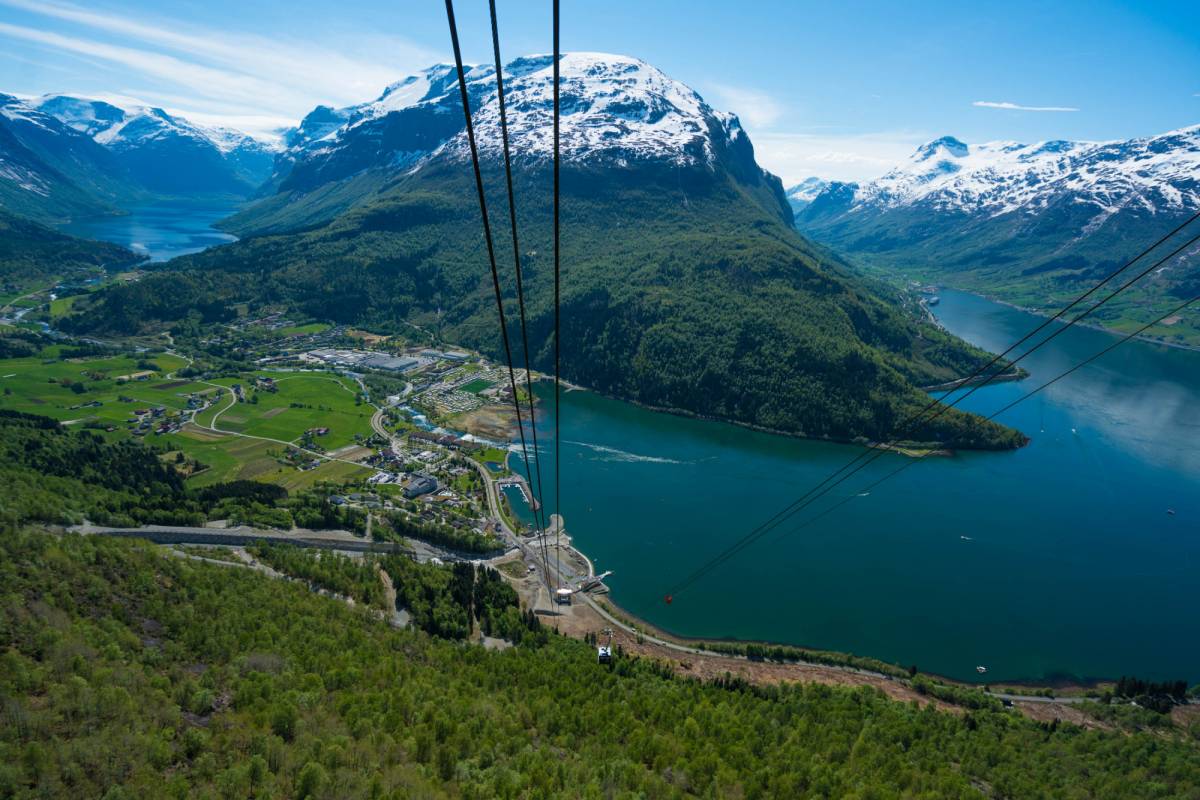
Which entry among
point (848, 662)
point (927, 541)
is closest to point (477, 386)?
point (927, 541)

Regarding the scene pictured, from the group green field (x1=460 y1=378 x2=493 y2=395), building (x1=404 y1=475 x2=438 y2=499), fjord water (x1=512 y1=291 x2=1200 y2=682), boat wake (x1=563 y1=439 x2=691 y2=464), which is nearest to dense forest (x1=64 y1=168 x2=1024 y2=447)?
fjord water (x1=512 y1=291 x2=1200 y2=682)

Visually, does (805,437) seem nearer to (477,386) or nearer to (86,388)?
(477,386)

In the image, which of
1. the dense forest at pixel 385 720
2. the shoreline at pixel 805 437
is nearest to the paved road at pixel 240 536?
the dense forest at pixel 385 720

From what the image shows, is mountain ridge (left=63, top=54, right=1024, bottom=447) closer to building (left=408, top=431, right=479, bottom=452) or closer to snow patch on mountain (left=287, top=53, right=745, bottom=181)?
snow patch on mountain (left=287, top=53, right=745, bottom=181)

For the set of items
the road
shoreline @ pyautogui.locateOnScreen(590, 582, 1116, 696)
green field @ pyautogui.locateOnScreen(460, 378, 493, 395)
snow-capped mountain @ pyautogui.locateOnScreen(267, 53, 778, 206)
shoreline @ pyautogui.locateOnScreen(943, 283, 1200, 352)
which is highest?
snow-capped mountain @ pyautogui.locateOnScreen(267, 53, 778, 206)

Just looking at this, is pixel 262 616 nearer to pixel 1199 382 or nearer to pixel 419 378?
pixel 419 378
